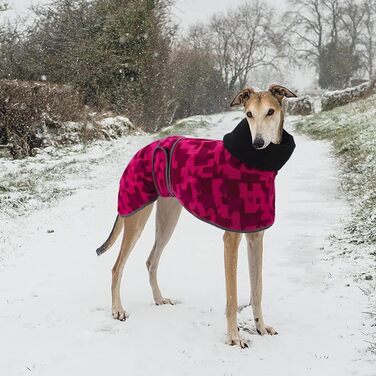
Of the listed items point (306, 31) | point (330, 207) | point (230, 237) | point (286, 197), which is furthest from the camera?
point (306, 31)

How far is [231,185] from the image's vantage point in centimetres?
346

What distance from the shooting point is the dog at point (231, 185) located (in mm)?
3402

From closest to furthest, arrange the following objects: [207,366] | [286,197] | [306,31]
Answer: [207,366] → [286,197] → [306,31]

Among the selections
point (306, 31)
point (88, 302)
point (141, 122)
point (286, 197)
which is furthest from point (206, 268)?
point (306, 31)

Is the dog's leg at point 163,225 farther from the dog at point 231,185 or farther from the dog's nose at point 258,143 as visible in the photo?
the dog's nose at point 258,143

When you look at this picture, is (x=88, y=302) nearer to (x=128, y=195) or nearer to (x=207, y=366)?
(x=128, y=195)

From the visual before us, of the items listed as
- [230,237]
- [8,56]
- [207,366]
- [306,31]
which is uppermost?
[306,31]

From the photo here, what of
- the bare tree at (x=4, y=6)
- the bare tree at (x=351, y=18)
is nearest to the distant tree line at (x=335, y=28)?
the bare tree at (x=351, y=18)

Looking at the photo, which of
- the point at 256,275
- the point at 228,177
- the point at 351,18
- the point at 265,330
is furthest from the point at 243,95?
the point at 351,18

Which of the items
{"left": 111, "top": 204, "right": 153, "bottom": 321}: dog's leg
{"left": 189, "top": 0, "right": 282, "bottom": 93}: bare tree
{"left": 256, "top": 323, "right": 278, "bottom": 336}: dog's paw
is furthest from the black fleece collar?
{"left": 189, "top": 0, "right": 282, "bottom": 93}: bare tree

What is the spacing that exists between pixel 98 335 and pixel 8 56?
716 inches

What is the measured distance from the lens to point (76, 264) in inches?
209

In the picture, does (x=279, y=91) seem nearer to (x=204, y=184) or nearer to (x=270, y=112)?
(x=270, y=112)

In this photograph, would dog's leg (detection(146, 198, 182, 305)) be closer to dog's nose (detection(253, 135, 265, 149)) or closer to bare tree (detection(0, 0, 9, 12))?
dog's nose (detection(253, 135, 265, 149))
